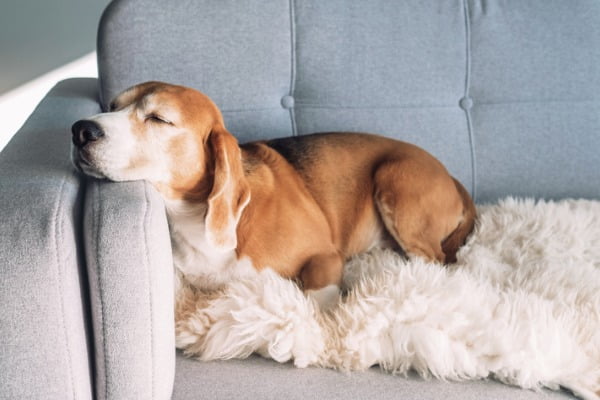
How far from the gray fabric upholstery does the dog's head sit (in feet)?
1.22

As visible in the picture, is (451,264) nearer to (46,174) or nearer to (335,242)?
(335,242)

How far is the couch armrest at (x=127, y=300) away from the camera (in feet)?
3.31

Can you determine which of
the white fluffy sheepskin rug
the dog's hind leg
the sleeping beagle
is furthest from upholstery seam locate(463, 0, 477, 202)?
the white fluffy sheepskin rug

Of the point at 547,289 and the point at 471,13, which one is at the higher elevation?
the point at 471,13

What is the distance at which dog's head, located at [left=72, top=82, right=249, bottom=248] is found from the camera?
4.34 ft

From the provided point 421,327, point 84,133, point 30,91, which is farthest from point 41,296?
point 30,91

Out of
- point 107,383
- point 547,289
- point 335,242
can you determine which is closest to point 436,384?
point 547,289

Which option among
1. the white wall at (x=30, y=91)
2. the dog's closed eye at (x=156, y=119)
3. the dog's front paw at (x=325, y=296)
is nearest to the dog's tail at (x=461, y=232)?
the dog's front paw at (x=325, y=296)

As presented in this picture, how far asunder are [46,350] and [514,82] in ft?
6.37

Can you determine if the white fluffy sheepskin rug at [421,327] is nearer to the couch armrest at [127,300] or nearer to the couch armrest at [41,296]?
the couch armrest at [127,300]

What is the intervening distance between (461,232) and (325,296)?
0.64m

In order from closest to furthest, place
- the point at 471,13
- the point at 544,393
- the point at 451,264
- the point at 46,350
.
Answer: the point at 46,350
the point at 544,393
the point at 451,264
the point at 471,13

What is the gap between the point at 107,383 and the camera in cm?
104

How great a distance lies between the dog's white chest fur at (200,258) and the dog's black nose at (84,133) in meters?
0.31
